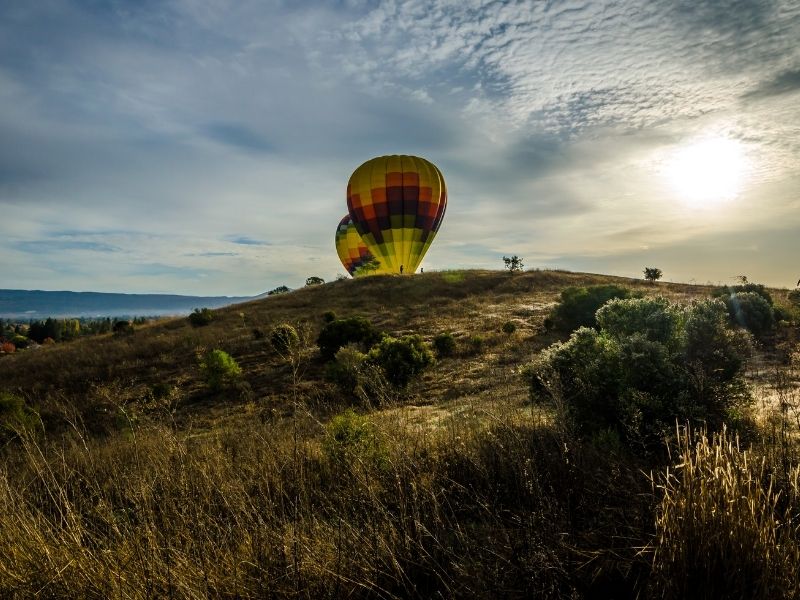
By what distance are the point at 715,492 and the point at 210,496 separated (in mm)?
4765

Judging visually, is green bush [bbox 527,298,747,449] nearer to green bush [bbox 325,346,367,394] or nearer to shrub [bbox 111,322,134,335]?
green bush [bbox 325,346,367,394]

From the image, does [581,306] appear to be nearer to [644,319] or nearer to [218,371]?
[644,319]

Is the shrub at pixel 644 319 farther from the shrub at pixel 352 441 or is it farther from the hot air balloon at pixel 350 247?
the hot air balloon at pixel 350 247

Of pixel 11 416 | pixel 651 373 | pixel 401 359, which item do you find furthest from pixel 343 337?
pixel 651 373

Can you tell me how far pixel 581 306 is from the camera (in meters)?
23.8

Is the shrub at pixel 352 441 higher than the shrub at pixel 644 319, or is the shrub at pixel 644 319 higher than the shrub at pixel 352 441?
the shrub at pixel 644 319

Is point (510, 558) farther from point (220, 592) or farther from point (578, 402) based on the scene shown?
point (578, 402)

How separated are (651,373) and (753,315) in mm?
15433

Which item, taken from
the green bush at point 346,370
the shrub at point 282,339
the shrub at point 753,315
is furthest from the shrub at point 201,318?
the shrub at point 753,315

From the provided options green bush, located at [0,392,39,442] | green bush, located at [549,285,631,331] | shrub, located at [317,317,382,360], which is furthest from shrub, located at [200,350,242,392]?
green bush, located at [549,285,631,331]

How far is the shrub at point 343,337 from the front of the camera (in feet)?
73.4

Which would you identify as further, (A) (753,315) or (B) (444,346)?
(B) (444,346)

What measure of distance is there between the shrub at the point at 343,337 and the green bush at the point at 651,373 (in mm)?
12762

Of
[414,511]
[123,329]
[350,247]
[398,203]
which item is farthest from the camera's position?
[350,247]
